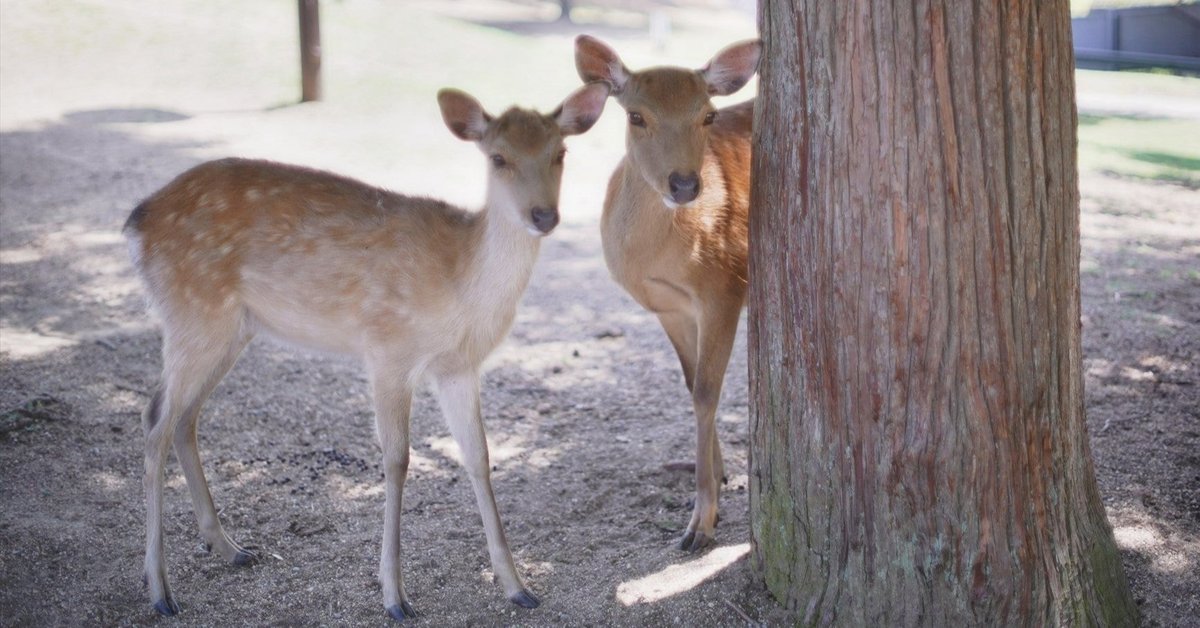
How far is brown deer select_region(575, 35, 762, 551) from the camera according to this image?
4285mm

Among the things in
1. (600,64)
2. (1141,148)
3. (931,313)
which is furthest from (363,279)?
(1141,148)

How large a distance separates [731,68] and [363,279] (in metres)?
1.64

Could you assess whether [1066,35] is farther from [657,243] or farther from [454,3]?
[454,3]

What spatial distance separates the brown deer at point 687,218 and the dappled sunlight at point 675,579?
0.34 metres

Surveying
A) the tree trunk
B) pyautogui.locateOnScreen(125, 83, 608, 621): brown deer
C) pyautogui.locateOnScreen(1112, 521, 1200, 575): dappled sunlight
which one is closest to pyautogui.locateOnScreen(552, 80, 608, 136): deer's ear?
pyautogui.locateOnScreen(125, 83, 608, 621): brown deer

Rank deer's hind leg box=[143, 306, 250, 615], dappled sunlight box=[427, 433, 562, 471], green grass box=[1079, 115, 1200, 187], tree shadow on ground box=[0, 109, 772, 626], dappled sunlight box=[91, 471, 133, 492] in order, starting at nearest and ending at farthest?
tree shadow on ground box=[0, 109, 772, 626], deer's hind leg box=[143, 306, 250, 615], dappled sunlight box=[91, 471, 133, 492], dappled sunlight box=[427, 433, 562, 471], green grass box=[1079, 115, 1200, 187]

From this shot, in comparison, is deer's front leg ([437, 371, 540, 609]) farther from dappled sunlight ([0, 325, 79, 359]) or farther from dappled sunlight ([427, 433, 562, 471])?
dappled sunlight ([0, 325, 79, 359])

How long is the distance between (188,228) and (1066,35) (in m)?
3.16

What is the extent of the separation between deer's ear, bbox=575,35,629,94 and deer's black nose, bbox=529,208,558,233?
2.54ft

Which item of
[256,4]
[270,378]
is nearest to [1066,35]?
[270,378]

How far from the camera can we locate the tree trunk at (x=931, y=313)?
304 cm

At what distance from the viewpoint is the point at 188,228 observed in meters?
4.28

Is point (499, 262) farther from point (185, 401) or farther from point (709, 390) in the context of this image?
point (185, 401)

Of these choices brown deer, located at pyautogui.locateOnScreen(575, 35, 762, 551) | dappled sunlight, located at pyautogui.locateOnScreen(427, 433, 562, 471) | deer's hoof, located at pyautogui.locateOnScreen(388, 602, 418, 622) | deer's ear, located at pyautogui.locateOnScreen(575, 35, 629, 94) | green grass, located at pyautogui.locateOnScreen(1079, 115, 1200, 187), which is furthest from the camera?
green grass, located at pyautogui.locateOnScreen(1079, 115, 1200, 187)
